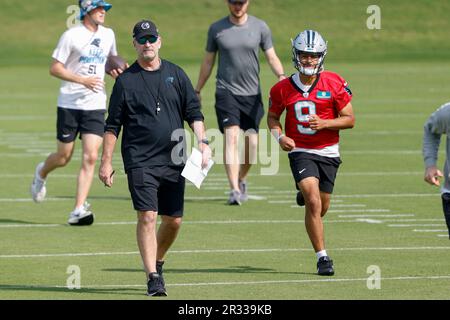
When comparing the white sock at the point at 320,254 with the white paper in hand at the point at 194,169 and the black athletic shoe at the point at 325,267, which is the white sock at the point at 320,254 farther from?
the white paper in hand at the point at 194,169

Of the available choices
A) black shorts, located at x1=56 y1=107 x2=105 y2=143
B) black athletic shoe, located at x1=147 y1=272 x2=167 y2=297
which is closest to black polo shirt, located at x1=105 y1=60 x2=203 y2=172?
black athletic shoe, located at x1=147 y1=272 x2=167 y2=297

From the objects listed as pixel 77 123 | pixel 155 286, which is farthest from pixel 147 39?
pixel 77 123

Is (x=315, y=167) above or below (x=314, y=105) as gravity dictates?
below

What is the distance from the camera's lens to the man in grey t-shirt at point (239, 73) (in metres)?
17.4

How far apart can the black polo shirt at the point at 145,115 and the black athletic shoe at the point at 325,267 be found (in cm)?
158

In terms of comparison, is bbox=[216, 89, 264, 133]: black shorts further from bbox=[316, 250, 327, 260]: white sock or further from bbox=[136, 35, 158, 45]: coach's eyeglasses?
bbox=[136, 35, 158, 45]: coach's eyeglasses

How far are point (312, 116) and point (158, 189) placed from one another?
165cm

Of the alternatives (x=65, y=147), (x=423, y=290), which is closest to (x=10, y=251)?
(x=65, y=147)

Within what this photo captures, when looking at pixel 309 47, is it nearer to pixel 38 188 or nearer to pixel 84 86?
pixel 84 86

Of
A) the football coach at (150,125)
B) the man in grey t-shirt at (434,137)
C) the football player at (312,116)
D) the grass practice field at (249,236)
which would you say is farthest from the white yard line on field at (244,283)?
the man in grey t-shirt at (434,137)

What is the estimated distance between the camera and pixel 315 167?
1223 cm

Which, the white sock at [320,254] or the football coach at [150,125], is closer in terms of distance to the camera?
the football coach at [150,125]

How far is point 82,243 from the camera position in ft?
45.3
